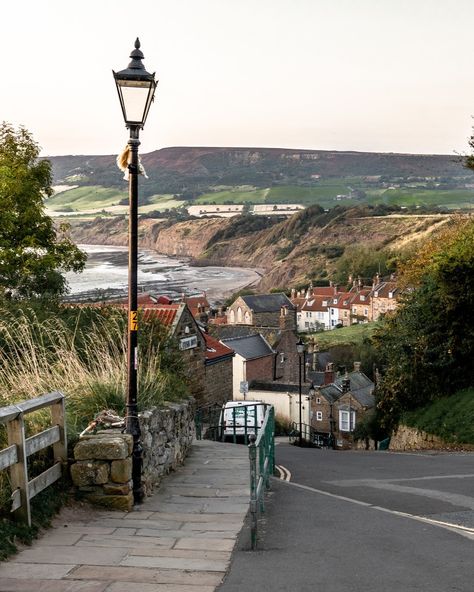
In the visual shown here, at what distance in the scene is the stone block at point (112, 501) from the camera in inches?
326

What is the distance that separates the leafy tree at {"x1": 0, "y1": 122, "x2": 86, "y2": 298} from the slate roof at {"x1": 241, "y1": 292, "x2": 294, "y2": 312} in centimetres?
6346

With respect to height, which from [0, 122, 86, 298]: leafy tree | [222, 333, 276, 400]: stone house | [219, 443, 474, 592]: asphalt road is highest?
[0, 122, 86, 298]: leafy tree

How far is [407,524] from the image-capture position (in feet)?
26.8

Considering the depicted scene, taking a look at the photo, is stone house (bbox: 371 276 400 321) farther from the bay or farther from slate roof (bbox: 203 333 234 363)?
slate roof (bbox: 203 333 234 363)

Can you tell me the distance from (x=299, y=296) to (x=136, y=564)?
122591 mm

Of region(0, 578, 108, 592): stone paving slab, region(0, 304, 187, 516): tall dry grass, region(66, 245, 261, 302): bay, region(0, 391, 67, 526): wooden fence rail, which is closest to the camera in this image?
region(0, 578, 108, 592): stone paving slab

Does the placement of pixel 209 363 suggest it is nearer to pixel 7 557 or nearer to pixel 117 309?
pixel 117 309

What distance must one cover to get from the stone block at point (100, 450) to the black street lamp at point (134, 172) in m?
0.38

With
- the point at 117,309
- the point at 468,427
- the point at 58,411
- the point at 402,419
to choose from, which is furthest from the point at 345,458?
the point at 58,411

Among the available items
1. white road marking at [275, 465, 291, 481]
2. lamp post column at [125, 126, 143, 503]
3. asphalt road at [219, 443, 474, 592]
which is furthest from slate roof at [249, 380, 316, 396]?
lamp post column at [125, 126, 143, 503]

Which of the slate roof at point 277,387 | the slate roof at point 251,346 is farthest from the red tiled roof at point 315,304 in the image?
the slate roof at point 277,387

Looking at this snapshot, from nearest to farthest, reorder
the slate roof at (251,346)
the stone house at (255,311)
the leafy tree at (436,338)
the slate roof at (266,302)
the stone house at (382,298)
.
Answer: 1. the leafy tree at (436,338)
2. the slate roof at (251,346)
3. the stone house at (255,311)
4. the slate roof at (266,302)
5. the stone house at (382,298)

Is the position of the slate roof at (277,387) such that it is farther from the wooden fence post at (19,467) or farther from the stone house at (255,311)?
the wooden fence post at (19,467)

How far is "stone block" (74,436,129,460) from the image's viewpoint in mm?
8234
